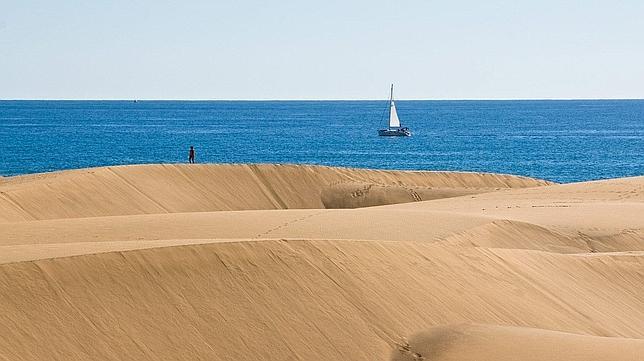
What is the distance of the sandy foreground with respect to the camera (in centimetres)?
1247

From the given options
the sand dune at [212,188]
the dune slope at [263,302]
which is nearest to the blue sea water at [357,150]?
the sand dune at [212,188]

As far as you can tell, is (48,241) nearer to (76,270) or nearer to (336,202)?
(76,270)

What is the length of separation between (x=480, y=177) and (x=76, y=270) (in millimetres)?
31043

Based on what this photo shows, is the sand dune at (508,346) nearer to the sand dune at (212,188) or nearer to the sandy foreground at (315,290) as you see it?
the sandy foreground at (315,290)

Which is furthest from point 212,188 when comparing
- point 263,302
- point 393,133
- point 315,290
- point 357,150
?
point 393,133

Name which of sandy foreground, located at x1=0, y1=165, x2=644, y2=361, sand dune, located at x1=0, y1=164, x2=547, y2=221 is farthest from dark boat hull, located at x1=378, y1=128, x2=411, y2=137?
sandy foreground, located at x1=0, y1=165, x2=644, y2=361

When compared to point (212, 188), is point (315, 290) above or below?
above

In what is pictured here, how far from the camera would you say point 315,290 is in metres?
14.4

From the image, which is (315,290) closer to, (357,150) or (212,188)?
(212,188)

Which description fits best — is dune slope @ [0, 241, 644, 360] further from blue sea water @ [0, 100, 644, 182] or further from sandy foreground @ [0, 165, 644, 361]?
blue sea water @ [0, 100, 644, 182]

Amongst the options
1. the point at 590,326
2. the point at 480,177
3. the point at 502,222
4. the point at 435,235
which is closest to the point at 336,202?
the point at 480,177

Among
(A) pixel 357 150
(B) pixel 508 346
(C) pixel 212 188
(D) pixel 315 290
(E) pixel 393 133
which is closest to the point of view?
(B) pixel 508 346

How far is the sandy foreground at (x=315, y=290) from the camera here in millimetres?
12469

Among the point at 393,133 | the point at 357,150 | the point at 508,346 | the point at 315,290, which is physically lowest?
the point at 393,133
